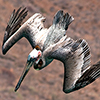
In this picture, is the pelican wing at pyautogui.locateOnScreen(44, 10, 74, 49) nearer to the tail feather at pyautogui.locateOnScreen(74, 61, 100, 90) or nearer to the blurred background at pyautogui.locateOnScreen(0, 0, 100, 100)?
the tail feather at pyautogui.locateOnScreen(74, 61, 100, 90)

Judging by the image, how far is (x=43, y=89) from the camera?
36.6 meters

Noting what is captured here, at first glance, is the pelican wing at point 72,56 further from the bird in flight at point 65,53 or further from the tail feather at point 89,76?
the tail feather at point 89,76

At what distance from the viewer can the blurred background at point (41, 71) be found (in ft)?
118

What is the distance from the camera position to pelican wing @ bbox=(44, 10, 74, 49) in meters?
18.0

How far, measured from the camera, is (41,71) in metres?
37.7

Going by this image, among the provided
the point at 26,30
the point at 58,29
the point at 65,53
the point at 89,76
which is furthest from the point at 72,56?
the point at 26,30

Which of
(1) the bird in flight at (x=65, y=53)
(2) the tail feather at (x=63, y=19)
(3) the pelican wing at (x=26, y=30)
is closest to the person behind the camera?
(1) the bird in flight at (x=65, y=53)

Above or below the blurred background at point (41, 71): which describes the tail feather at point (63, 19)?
below

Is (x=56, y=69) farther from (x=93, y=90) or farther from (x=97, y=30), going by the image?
(x=97, y=30)

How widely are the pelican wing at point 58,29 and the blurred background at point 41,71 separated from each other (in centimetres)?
1775

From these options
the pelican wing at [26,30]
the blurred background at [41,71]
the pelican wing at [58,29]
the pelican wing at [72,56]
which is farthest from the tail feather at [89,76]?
the blurred background at [41,71]

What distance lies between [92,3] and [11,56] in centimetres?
1243

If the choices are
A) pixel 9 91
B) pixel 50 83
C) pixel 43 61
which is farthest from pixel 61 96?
pixel 43 61

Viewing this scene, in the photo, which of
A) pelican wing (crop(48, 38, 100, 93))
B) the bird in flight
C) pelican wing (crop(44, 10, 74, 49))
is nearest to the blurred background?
the bird in flight
